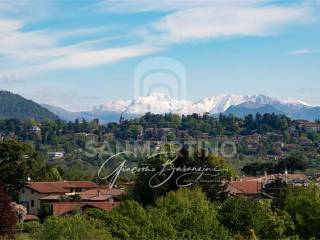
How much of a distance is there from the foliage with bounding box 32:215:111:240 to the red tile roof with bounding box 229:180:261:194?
111 feet

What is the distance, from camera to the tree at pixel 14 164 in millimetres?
62562

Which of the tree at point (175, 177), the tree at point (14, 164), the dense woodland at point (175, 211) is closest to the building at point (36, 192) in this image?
the tree at point (14, 164)

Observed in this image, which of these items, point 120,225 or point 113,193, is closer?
point 120,225

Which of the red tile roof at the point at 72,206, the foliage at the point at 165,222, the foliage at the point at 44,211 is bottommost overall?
the foliage at the point at 44,211

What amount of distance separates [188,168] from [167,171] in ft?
4.60

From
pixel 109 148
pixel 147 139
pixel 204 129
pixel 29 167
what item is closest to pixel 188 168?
pixel 29 167

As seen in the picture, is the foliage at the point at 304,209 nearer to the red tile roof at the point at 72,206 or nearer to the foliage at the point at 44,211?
the red tile roof at the point at 72,206

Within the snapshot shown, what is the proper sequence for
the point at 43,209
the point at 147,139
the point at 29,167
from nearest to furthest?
the point at 43,209 → the point at 29,167 → the point at 147,139

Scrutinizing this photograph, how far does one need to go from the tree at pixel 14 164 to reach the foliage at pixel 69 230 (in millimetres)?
36741

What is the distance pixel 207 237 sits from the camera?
27266 mm

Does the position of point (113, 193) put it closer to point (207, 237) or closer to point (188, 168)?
point (188, 168)

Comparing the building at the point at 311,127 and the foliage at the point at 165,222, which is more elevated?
the building at the point at 311,127

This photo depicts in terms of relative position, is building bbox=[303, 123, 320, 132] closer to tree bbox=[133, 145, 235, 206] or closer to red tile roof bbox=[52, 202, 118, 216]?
tree bbox=[133, 145, 235, 206]

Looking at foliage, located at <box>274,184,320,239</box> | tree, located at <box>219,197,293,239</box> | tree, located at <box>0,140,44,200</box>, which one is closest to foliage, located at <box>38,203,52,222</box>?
tree, located at <box>0,140,44,200</box>
